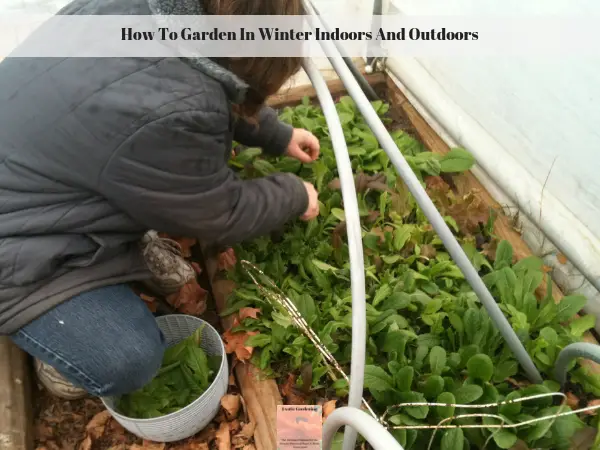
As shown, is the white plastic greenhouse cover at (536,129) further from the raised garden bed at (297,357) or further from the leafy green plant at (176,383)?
the leafy green plant at (176,383)

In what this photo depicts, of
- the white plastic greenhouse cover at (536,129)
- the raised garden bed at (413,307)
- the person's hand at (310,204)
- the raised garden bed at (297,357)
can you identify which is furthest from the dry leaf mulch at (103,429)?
the white plastic greenhouse cover at (536,129)

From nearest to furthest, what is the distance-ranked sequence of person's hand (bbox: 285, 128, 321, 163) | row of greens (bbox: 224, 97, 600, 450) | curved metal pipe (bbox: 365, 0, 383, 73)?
row of greens (bbox: 224, 97, 600, 450) → person's hand (bbox: 285, 128, 321, 163) → curved metal pipe (bbox: 365, 0, 383, 73)

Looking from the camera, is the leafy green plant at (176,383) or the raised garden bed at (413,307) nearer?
the raised garden bed at (413,307)

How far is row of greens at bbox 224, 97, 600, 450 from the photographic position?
1.11 metres

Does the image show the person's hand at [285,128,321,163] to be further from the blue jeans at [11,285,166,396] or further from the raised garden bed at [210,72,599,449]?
the blue jeans at [11,285,166,396]

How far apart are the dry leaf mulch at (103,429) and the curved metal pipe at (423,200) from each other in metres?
0.59

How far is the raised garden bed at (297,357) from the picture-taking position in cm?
119

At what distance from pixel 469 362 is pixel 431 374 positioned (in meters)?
0.08

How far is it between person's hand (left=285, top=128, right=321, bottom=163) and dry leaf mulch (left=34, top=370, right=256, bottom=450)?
1.99 ft

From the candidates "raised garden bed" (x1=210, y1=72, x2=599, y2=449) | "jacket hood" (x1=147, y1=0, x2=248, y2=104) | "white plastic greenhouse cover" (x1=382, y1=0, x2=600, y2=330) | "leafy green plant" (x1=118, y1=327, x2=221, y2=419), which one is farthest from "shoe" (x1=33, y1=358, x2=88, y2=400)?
"white plastic greenhouse cover" (x1=382, y1=0, x2=600, y2=330)

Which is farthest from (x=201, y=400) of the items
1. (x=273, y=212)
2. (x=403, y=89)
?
(x=403, y=89)

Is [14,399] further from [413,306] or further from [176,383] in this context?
[413,306]

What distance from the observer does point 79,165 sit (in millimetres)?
948

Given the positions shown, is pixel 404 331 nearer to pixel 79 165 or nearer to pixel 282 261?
pixel 282 261
